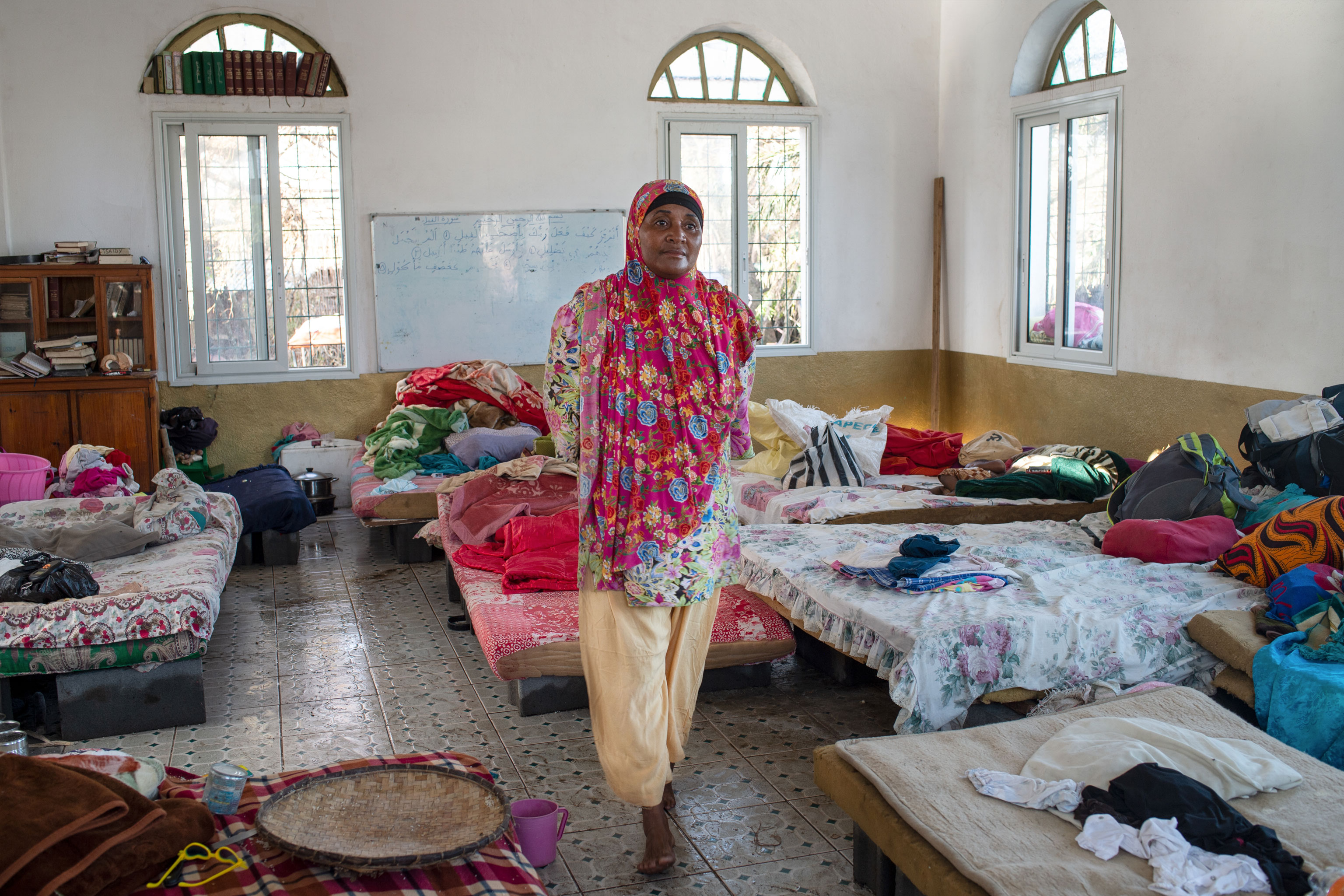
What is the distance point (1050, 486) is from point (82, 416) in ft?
18.9

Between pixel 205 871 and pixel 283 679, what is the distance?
227cm

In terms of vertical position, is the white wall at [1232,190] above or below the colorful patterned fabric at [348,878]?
above

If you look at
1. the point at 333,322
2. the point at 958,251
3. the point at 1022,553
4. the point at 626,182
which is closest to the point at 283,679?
the point at 1022,553

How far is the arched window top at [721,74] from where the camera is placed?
800cm

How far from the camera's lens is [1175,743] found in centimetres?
242

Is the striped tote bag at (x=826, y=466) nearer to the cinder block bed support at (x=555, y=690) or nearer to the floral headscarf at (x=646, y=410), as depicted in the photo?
the cinder block bed support at (x=555, y=690)

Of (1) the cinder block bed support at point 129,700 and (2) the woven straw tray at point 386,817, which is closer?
(2) the woven straw tray at point 386,817

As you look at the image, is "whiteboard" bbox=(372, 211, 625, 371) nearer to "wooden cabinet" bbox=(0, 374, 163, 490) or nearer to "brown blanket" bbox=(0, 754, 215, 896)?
"wooden cabinet" bbox=(0, 374, 163, 490)

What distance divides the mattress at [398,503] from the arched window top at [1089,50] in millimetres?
4724

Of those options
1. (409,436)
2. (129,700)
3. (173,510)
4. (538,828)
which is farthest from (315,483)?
(538,828)

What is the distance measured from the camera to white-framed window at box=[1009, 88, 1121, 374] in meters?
6.48

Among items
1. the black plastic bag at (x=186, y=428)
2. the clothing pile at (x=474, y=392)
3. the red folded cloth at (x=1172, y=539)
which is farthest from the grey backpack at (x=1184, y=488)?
the black plastic bag at (x=186, y=428)

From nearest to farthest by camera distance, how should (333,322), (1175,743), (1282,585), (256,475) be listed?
(1175,743) → (1282,585) → (256,475) → (333,322)

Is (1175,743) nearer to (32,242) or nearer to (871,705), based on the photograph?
(871,705)
